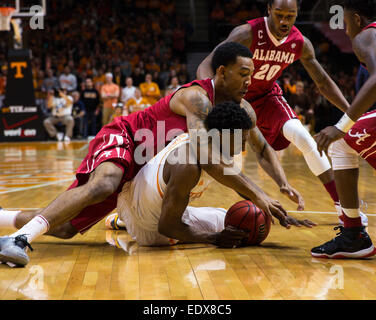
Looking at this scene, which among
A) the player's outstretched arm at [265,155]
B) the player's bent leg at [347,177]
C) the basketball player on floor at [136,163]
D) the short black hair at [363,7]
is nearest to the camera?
the short black hair at [363,7]

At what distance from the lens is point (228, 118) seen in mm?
3400

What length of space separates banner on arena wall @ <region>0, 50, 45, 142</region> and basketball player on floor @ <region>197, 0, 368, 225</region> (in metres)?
11.3

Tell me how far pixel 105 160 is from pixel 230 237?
1030mm

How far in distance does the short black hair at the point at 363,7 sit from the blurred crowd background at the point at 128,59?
446 inches

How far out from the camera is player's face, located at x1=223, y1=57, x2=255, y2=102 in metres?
3.70

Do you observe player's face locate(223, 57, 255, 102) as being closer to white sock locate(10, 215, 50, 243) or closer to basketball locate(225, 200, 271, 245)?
basketball locate(225, 200, 271, 245)

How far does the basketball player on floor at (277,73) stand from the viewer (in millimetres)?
4664

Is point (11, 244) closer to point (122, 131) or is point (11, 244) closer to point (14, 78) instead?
point (122, 131)

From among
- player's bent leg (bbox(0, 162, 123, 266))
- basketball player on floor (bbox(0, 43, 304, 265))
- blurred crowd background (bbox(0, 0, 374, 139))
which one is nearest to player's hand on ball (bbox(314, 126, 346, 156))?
basketball player on floor (bbox(0, 43, 304, 265))

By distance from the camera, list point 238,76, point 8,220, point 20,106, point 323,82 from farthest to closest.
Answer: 1. point 20,106
2. point 323,82
3. point 8,220
4. point 238,76

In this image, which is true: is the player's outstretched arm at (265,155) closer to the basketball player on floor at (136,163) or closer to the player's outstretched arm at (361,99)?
the basketball player on floor at (136,163)

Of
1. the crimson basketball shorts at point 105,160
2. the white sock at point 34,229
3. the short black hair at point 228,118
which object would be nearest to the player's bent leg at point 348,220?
the short black hair at point 228,118

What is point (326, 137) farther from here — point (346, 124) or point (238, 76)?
point (238, 76)

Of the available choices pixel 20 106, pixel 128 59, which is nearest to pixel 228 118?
pixel 20 106
